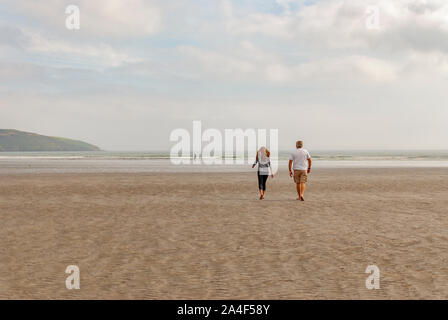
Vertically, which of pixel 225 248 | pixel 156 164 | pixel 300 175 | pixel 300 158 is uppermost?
pixel 300 158

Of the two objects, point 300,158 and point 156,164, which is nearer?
point 300,158

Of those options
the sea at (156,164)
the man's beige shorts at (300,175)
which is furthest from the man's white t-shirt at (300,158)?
the sea at (156,164)

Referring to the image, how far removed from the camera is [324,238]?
8664mm

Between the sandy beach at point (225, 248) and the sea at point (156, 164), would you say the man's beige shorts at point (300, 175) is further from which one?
the sea at point (156, 164)

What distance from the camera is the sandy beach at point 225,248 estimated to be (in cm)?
542

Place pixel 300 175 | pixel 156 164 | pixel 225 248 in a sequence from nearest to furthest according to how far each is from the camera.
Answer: pixel 225 248 < pixel 300 175 < pixel 156 164

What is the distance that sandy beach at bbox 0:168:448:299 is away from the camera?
5.42 metres

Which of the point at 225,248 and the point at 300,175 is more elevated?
the point at 300,175

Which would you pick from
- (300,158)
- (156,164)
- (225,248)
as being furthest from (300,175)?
(156,164)

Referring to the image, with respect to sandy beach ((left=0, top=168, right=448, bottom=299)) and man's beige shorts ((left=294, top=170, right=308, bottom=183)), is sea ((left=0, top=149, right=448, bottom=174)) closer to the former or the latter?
man's beige shorts ((left=294, top=170, right=308, bottom=183))

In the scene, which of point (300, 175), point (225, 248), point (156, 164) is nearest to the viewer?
point (225, 248)

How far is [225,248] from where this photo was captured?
7.79m

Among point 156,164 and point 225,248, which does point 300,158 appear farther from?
point 156,164
